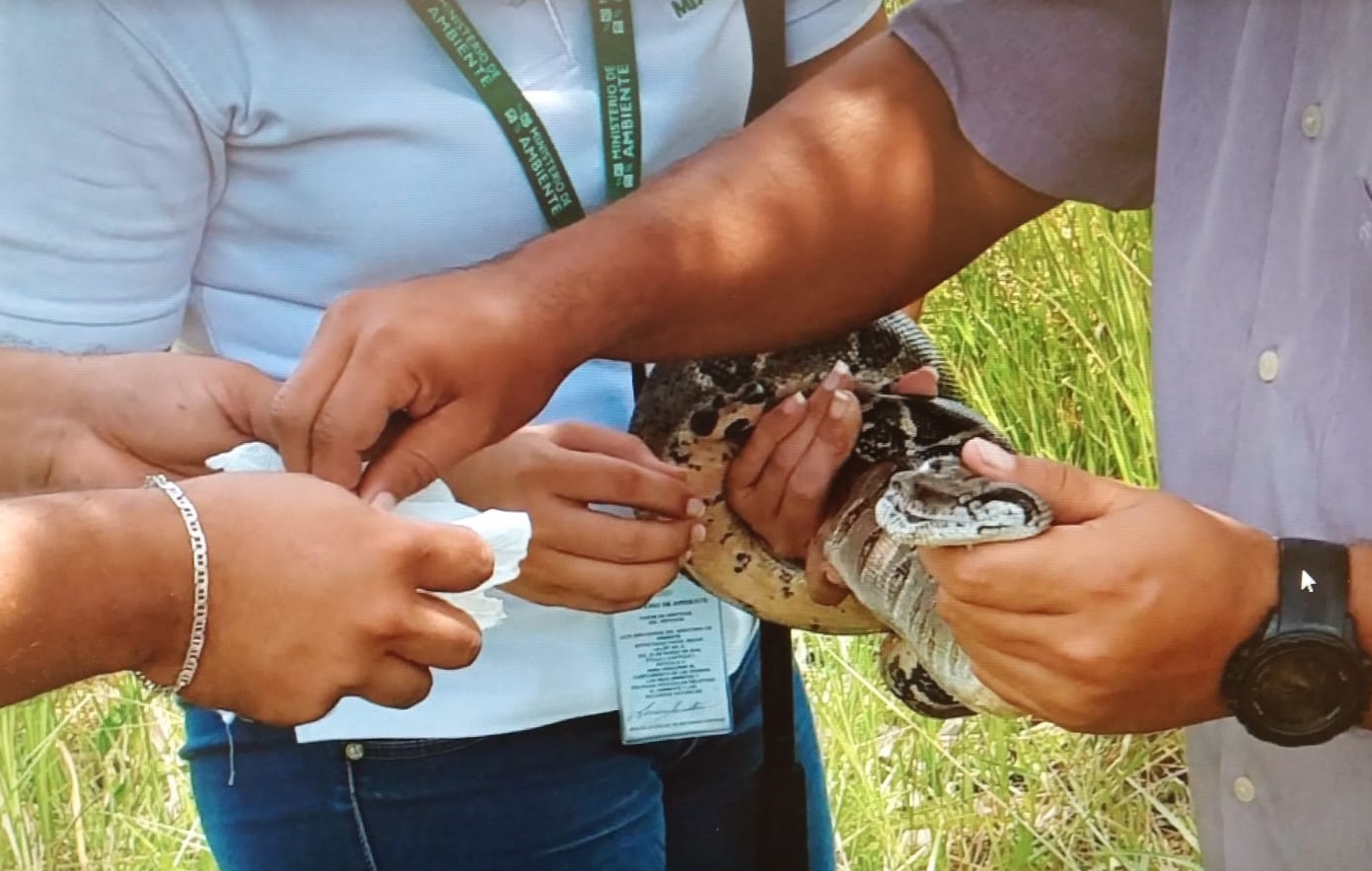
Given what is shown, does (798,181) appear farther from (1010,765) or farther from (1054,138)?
(1010,765)

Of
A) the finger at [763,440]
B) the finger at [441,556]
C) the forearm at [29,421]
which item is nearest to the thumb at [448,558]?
the finger at [441,556]

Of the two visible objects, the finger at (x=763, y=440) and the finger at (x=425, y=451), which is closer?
the finger at (x=425, y=451)

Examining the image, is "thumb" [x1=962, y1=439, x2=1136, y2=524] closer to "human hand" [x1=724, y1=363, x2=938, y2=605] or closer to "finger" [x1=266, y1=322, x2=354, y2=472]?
"human hand" [x1=724, y1=363, x2=938, y2=605]

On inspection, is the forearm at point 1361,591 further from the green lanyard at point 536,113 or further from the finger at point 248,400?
the finger at point 248,400

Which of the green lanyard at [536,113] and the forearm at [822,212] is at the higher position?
the green lanyard at [536,113]

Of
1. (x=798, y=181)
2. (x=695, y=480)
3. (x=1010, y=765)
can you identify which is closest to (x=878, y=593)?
(x=695, y=480)

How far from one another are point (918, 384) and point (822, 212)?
0.89 feet

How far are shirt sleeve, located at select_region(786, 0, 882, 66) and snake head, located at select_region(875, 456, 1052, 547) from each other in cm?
44

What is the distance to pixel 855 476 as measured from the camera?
145cm

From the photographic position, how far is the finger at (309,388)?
104cm

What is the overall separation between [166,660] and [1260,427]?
2.71ft

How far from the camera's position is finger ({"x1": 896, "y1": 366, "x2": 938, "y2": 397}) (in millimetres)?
1522

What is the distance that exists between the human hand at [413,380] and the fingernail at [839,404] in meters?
0.34

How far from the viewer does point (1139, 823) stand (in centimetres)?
241
